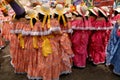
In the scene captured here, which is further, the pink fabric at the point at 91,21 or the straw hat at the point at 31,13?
the pink fabric at the point at 91,21

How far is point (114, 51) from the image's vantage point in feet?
15.3

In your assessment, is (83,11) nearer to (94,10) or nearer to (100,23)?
(94,10)

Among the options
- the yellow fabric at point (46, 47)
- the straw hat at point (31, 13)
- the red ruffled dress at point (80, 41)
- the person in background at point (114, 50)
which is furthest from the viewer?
the red ruffled dress at point (80, 41)

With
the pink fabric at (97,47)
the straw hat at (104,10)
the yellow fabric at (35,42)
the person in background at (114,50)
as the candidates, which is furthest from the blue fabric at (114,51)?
the yellow fabric at (35,42)

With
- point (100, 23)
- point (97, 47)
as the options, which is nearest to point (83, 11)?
point (100, 23)

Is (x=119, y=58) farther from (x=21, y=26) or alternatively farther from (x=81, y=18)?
(x=21, y=26)

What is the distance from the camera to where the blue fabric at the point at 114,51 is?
4.58m

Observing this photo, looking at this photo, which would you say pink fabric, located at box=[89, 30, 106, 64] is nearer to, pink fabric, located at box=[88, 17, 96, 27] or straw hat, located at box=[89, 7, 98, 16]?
pink fabric, located at box=[88, 17, 96, 27]

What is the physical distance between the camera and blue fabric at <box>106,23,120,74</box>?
4582mm

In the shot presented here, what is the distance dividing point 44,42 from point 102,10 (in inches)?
58.4

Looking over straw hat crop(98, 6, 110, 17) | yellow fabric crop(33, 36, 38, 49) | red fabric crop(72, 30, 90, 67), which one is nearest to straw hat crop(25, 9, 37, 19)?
yellow fabric crop(33, 36, 38, 49)

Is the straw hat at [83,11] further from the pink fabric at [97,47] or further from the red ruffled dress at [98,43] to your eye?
the pink fabric at [97,47]

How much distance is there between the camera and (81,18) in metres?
4.70

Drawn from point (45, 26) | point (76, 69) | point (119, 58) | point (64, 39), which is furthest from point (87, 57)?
point (45, 26)
